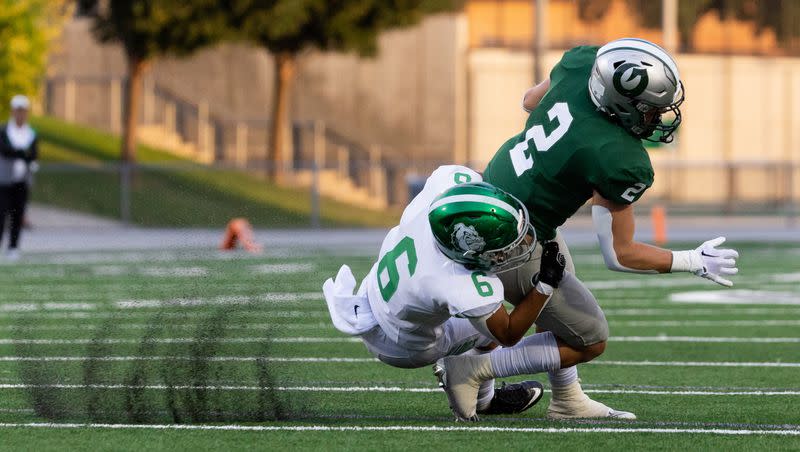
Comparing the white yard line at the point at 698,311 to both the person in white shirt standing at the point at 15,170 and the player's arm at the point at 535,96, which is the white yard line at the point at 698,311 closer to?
the player's arm at the point at 535,96

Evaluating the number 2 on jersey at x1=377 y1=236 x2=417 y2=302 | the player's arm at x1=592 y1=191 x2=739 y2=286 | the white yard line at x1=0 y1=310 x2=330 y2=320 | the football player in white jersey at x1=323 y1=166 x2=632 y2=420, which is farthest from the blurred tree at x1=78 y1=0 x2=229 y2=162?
the player's arm at x1=592 y1=191 x2=739 y2=286

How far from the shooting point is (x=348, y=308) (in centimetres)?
652

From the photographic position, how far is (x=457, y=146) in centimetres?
3891

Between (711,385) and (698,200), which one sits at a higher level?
(711,385)

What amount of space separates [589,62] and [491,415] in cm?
156

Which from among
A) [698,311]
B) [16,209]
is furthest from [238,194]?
[698,311]

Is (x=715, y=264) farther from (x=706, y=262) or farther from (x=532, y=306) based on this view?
(x=532, y=306)

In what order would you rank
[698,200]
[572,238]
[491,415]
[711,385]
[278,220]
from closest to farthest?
[491,415] → [711,385] → [572,238] → [278,220] → [698,200]

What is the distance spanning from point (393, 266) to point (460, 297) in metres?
0.41

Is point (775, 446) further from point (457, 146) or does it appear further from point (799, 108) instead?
point (799, 108)

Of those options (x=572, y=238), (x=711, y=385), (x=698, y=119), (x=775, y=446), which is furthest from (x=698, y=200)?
(x=775, y=446)

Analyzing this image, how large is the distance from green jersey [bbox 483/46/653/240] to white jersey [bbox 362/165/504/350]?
248mm

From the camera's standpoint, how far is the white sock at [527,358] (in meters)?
6.48

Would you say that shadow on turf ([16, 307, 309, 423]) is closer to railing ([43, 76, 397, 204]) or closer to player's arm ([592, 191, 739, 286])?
player's arm ([592, 191, 739, 286])
